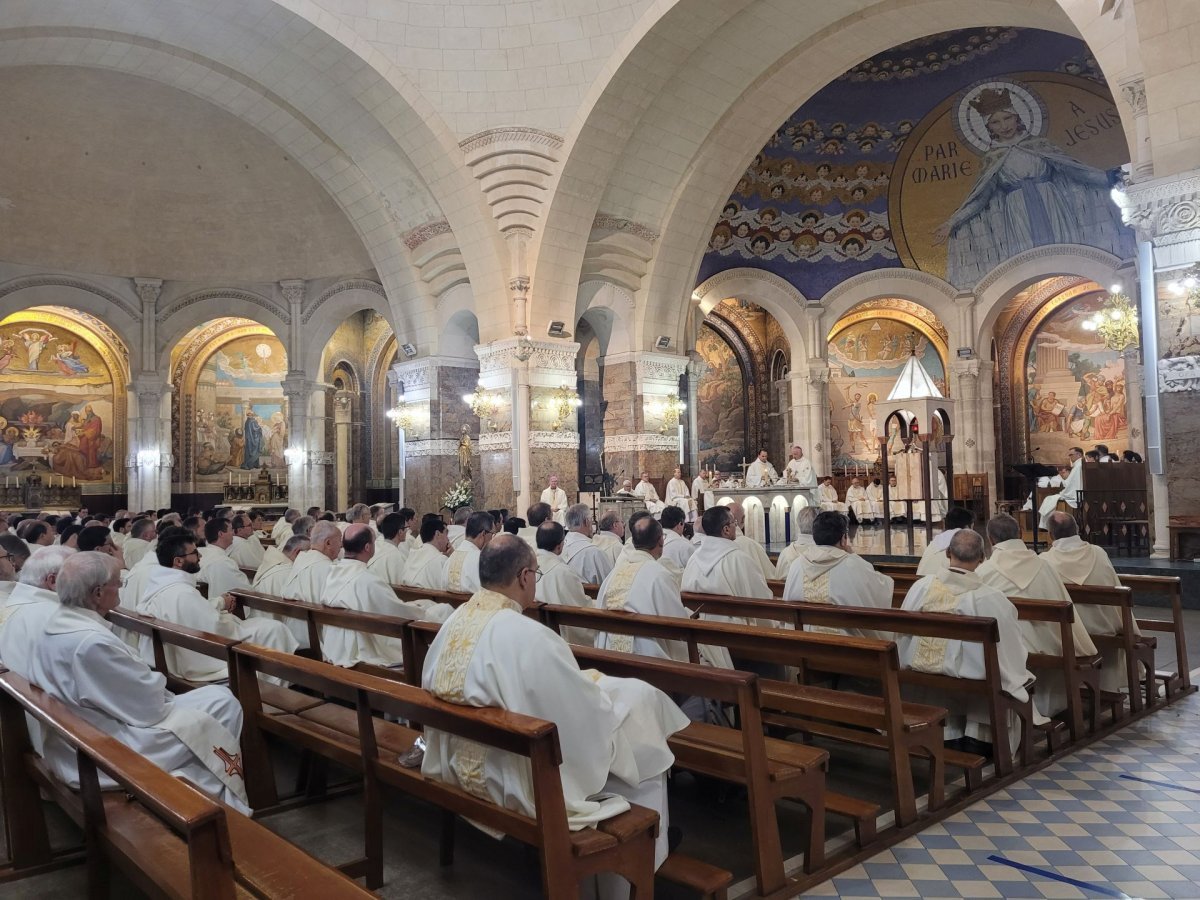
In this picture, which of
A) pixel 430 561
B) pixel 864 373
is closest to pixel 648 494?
pixel 430 561

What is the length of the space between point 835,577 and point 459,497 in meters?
11.9

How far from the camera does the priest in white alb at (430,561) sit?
271 inches

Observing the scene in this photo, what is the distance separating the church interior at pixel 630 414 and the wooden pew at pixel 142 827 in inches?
0.6

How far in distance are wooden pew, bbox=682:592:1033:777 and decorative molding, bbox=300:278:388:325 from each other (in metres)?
16.8

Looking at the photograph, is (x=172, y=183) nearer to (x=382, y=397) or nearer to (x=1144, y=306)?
(x=382, y=397)

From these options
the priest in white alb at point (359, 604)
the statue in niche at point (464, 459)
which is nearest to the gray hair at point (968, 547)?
the priest in white alb at point (359, 604)

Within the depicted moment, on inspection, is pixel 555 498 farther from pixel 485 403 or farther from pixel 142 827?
pixel 142 827

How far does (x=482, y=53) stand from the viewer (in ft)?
48.1

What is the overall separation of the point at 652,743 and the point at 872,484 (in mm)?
19398

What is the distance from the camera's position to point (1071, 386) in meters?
22.6

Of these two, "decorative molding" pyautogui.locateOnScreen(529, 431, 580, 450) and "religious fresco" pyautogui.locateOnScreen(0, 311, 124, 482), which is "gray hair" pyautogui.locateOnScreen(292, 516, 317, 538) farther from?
"religious fresco" pyautogui.locateOnScreen(0, 311, 124, 482)

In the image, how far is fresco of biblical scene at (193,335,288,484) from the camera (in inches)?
950

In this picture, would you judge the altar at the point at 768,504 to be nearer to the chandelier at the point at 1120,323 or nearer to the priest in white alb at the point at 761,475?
the priest in white alb at the point at 761,475

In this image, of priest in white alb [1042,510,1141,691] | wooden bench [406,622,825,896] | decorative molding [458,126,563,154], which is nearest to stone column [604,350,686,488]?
decorative molding [458,126,563,154]
